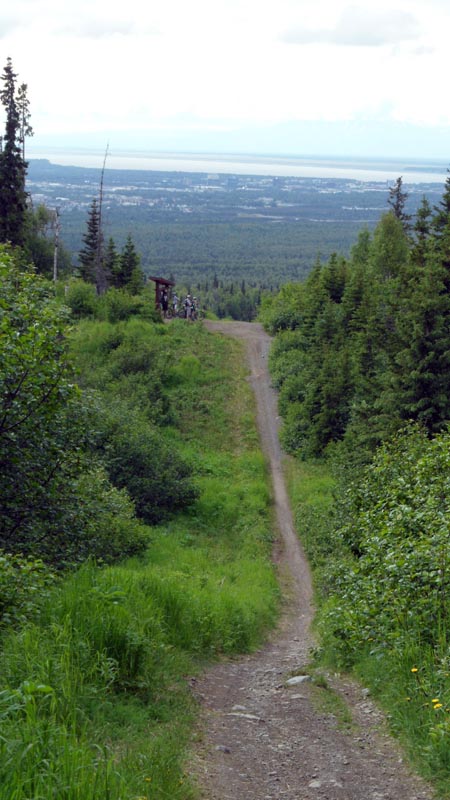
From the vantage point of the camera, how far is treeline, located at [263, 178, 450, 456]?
22.2 m

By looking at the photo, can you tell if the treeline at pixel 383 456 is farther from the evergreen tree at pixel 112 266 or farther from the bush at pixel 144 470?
the evergreen tree at pixel 112 266

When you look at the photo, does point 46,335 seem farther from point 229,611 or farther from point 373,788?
point 373,788

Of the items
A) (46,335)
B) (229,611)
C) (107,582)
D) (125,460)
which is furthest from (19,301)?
(125,460)

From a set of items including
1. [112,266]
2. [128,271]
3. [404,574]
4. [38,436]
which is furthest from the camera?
[112,266]

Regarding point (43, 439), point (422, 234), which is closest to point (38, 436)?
point (43, 439)

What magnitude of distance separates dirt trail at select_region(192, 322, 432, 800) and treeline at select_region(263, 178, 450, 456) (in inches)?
435

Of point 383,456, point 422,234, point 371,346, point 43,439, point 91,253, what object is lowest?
point 383,456

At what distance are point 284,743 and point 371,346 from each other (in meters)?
21.5

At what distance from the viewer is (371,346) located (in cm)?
2884

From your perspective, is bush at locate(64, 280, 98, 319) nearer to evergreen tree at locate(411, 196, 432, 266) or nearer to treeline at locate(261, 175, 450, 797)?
treeline at locate(261, 175, 450, 797)

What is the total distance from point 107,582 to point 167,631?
1548 millimetres

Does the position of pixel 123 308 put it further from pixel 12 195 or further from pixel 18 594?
pixel 18 594

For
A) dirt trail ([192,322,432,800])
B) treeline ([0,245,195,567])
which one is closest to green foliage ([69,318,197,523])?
treeline ([0,245,195,567])

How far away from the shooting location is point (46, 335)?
11438mm
